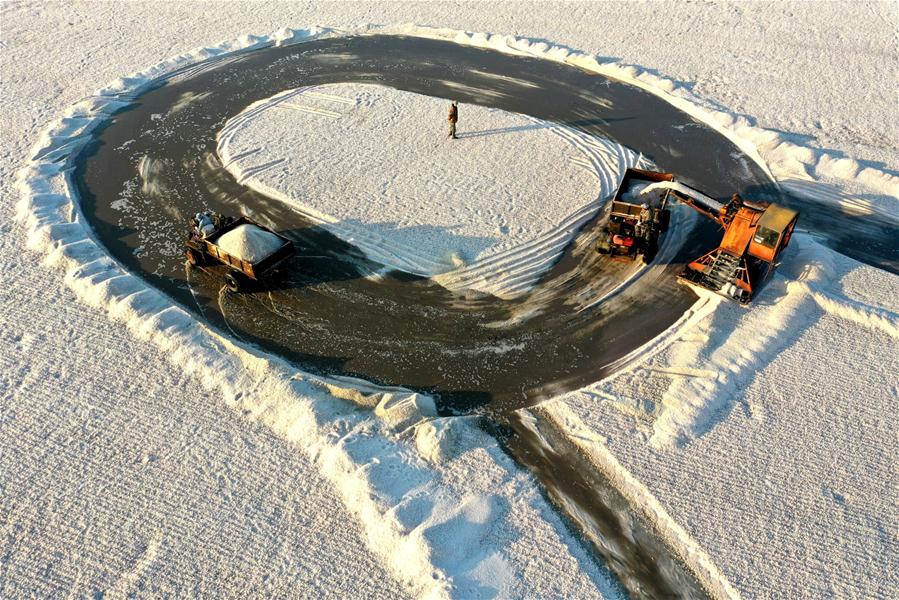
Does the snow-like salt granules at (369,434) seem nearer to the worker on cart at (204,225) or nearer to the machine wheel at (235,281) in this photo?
the machine wheel at (235,281)

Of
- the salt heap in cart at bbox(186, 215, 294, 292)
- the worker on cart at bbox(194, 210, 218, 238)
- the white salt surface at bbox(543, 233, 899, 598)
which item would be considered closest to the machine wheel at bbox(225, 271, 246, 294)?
the salt heap in cart at bbox(186, 215, 294, 292)

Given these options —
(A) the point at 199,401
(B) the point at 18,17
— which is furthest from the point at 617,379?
(B) the point at 18,17

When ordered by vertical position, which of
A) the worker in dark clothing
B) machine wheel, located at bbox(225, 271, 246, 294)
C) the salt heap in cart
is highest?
the worker in dark clothing

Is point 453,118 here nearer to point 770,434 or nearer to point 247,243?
point 247,243

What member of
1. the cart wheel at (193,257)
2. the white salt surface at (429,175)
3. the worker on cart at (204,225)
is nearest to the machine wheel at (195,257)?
the cart wheel at (193,257)

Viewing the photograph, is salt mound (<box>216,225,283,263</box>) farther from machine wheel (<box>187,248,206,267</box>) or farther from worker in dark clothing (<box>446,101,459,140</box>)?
worker in dark clothing (<box>446,101,459,140</box>)

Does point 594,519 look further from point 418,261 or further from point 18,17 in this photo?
point 18,17

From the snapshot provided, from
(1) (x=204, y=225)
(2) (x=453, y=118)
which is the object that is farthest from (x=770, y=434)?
(1) (x=204, y=225)
